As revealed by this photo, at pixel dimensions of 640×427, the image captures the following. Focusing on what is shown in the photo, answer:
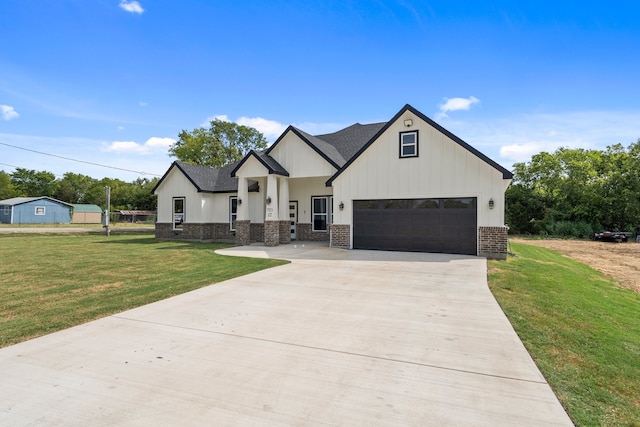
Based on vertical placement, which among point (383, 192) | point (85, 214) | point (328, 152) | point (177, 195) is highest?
point (328, 152)

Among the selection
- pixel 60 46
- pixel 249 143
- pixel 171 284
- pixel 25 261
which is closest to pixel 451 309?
pixel 171 284

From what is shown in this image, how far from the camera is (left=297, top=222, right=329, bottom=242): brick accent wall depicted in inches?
725

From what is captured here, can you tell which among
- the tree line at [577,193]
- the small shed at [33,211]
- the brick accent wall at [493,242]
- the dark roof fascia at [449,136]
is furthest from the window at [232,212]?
the small shed at [33,211]

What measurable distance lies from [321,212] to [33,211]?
52163 millimetres

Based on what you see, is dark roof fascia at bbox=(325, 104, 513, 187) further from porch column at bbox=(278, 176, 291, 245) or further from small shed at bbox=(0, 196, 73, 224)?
small shed at bbox=(0, 196, 73, 224)

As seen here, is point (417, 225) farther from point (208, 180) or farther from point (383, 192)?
point (208, 180)

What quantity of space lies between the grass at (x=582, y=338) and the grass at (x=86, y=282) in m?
6.56

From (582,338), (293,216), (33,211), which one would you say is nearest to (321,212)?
(293,216)

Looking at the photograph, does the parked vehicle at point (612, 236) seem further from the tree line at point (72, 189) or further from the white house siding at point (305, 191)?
the tree line at point (72, 189)

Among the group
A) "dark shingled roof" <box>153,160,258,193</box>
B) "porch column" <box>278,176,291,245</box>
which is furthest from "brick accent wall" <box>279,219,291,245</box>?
"dark shingled roof" <box>153,160,258,193</box>

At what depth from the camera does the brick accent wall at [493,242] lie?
12.2 metres

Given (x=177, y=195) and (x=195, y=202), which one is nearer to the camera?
(x=195, y=202)

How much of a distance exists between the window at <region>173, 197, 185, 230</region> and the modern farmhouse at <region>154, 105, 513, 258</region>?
1.56 m

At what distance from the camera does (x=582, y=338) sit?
15.0ft
